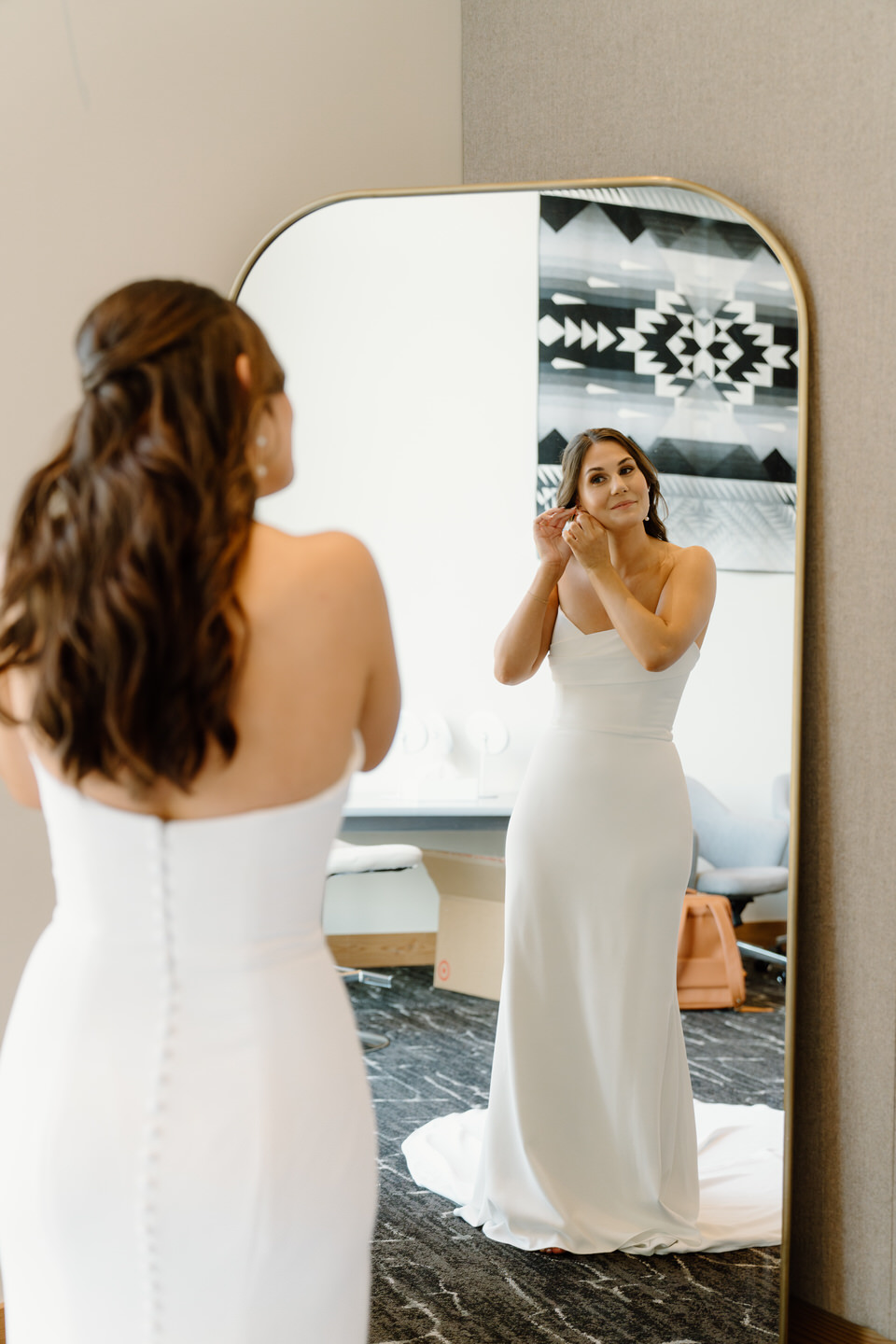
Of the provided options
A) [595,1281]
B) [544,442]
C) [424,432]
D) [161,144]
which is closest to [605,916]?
[595,1281]

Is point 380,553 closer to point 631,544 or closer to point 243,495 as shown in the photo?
point 631,544

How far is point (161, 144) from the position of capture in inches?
86.3

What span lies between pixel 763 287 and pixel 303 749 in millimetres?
1294

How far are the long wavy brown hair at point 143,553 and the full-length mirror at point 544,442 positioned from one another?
105cm

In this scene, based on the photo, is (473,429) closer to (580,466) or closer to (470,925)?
(580,466)

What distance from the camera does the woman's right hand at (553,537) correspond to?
6.48ft

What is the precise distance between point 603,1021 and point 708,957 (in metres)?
0.22

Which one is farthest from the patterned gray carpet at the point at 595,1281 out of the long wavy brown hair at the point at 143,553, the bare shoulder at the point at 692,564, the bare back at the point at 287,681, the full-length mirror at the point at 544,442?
the long wavy brown hair at the point at 143,553

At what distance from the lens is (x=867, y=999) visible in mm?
1876

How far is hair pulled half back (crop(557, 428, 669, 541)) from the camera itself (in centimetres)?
192

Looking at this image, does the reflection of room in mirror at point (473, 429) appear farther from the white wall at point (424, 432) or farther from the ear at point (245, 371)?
the ear at point (245, 371)

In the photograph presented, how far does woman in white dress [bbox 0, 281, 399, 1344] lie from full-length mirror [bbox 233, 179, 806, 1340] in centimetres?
95

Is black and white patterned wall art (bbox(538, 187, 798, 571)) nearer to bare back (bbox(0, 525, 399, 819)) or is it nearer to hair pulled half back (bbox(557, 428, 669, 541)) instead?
hair pulled half back (bbox(557, 428, 669, 541))

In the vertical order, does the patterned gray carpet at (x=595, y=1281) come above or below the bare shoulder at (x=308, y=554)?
below
